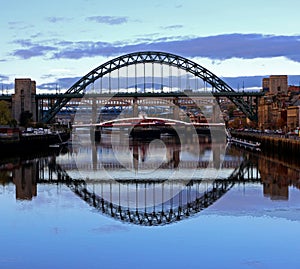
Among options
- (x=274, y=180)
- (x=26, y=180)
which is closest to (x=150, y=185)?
(x=274, y=180)

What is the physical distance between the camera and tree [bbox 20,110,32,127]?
8720cm

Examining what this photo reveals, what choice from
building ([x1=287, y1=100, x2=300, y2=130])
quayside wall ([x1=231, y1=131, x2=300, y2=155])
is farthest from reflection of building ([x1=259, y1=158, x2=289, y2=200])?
building ([x1=287, y1=100, x2=300, y2=130])

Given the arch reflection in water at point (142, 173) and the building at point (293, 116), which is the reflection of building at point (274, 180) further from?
the building at point (293, 116)

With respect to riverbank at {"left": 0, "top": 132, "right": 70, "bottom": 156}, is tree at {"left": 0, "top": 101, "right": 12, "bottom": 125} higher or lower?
higher

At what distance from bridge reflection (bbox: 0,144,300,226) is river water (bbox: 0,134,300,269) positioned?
5 cm

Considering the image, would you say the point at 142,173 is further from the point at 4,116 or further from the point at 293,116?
the point at 293,116

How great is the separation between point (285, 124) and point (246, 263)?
7988 cm

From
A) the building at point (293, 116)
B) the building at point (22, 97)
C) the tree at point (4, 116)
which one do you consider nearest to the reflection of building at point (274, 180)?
the tree at point (4, 116)

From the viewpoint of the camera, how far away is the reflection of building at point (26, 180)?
29.7m

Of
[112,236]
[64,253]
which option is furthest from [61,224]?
[64,253]

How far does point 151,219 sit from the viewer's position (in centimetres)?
2364

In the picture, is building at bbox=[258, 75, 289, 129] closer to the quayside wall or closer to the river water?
the quayside wall

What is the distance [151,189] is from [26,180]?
8004 millimetres

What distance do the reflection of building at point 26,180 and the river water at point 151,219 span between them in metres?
0.06
